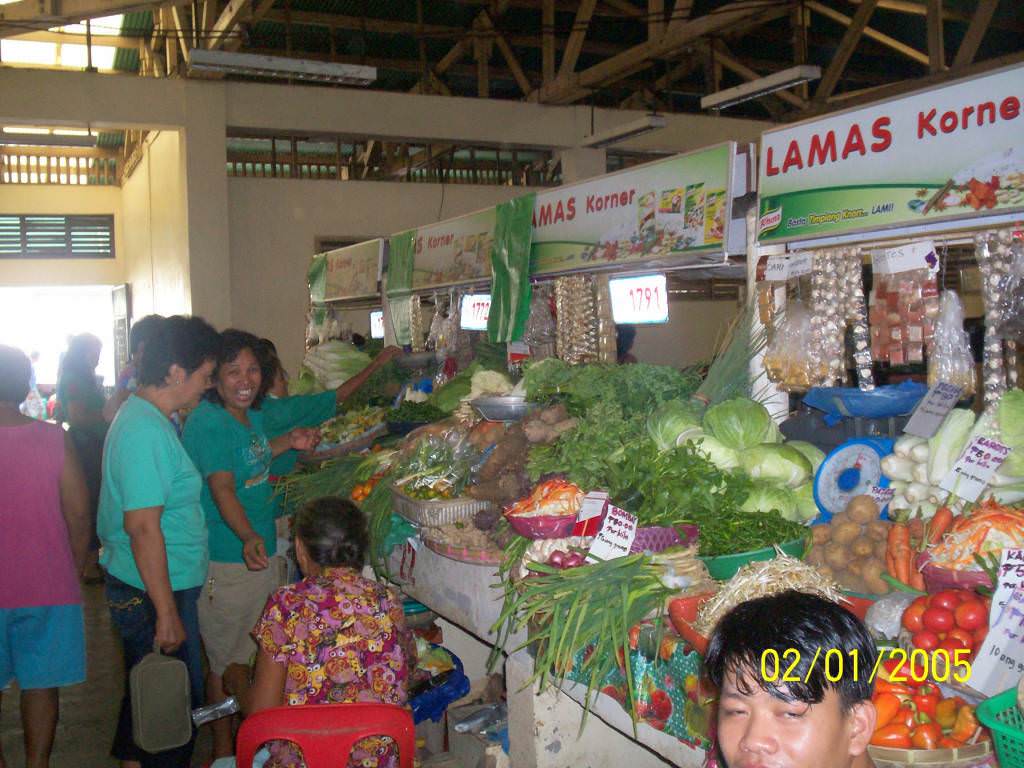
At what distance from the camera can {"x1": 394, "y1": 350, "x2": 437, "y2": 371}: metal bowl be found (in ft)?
21.0

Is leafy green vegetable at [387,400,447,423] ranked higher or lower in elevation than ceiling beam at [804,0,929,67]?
lower

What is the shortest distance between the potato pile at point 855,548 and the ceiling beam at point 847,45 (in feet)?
28.3

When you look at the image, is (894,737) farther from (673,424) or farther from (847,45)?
(847,45)

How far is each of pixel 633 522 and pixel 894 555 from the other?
2.25ft

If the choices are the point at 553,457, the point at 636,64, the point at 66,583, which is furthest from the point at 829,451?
the point at 636,64

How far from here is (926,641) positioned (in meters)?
2.08

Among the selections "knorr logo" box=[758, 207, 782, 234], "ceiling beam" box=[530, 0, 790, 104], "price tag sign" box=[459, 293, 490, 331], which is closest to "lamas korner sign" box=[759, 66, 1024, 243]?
"knorr logo" box=[758, 207, 782, 234]

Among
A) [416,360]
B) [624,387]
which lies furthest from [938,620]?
[416,360]

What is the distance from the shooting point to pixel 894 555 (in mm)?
2467

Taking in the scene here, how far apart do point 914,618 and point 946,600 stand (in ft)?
0.27

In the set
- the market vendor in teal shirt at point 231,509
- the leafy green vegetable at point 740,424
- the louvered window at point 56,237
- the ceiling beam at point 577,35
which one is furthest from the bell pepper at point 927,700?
the louvered window at point 56,237

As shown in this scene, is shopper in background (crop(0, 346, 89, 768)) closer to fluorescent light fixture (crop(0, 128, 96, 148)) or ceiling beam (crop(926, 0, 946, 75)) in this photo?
fluorescent light fixture (crop(0, 128, 96, 148))

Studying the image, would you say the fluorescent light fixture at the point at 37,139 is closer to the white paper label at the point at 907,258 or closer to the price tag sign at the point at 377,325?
the price tag sign at the point at 377,325

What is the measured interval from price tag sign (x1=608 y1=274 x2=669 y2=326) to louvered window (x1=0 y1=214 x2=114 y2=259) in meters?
11.3
